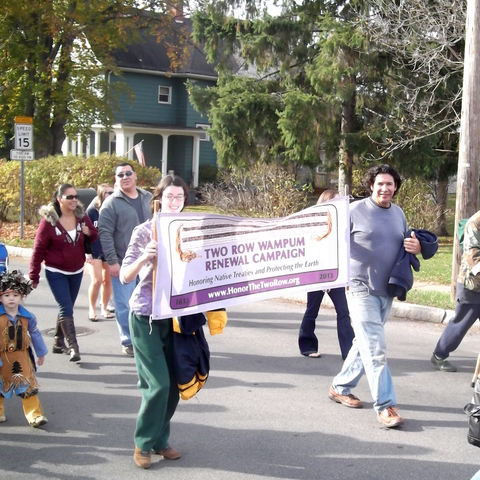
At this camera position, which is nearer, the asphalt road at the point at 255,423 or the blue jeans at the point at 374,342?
the asphalt road at the point at 255,423

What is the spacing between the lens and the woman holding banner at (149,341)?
4309 millimetres

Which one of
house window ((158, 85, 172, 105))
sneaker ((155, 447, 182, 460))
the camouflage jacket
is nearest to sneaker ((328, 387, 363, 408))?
the camouflage jacket

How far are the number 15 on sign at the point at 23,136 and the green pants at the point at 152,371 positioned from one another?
13967 mm

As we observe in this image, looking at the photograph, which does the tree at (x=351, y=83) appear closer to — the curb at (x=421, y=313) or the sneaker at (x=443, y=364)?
the curb at (x=421, y=313)

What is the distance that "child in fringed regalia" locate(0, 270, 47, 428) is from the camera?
203 inches

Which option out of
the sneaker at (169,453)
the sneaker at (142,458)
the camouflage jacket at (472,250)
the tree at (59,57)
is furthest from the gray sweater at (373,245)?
the tree at (59,57)

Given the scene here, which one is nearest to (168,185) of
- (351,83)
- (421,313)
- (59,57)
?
(421,313)

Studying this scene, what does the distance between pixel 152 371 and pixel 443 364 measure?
3819 millimetres

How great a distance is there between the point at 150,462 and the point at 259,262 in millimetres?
1509

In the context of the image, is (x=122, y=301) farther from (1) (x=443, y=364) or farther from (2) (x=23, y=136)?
(2) (x=23, y=136)

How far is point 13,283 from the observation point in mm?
5316

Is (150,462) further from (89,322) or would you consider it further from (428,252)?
(89,322)

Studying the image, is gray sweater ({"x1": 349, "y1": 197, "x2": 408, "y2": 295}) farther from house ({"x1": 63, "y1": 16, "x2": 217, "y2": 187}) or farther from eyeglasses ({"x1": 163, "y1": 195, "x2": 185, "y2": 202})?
house ({"x1": 63, "y1": 16, "x2": 217, "y2": 187})

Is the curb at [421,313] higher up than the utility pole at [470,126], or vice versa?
the utility pole at [470,126]
